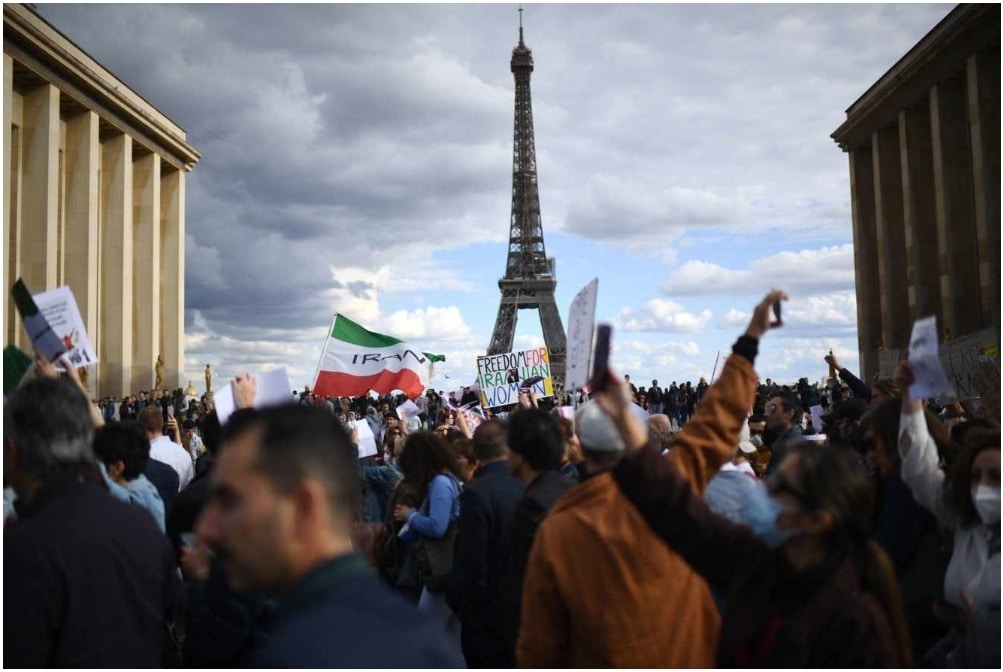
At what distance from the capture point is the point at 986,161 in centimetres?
3303

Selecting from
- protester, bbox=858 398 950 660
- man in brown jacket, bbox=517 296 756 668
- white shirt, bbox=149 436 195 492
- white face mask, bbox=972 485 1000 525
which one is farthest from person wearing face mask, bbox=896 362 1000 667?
white shirt, bbox=149 436 195 492

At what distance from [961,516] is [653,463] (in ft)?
6.25

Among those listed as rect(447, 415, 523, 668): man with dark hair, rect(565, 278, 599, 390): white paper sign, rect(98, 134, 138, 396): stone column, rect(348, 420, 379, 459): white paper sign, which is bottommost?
rect(447, 415, 523, 668): man with dark hair

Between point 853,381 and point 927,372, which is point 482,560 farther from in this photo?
point 853,381

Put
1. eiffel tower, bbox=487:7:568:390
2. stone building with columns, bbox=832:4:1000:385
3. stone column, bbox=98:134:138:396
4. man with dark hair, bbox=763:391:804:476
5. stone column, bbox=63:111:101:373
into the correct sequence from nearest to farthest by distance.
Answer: man with dark hair, bbox=763:391:804:476
stone building with columns, bbox=832:4:1000:385
stone column, bbox=63:111:101:373
stone column, bbox=98:134:138:396
eiffel tower, bbox=487:7:568:390

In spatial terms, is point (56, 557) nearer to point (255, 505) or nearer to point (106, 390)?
point (255, 505)

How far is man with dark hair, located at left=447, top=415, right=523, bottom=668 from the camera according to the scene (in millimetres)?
5266

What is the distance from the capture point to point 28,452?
3381 mm

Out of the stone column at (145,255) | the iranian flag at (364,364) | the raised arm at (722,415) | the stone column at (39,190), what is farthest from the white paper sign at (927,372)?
the stone column at (145,255)

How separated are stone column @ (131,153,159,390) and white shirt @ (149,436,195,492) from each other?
40.5 metres

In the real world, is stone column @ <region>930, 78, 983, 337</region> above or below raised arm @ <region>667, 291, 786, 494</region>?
above

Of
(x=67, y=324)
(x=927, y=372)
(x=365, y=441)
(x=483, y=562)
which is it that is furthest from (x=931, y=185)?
(x=67, y=324)

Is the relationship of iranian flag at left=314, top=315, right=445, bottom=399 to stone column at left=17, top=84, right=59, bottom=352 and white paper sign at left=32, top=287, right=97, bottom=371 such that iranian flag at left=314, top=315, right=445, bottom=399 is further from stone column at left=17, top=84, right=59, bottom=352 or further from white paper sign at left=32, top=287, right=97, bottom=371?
stone column at left=17, top=84, right=59, bottom=352

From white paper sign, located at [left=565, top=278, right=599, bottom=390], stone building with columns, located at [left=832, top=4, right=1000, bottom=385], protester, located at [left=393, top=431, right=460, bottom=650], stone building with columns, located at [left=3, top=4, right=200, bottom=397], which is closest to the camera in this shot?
white paper sign, located at [left=565, top=278, right=599, bottom=390]
